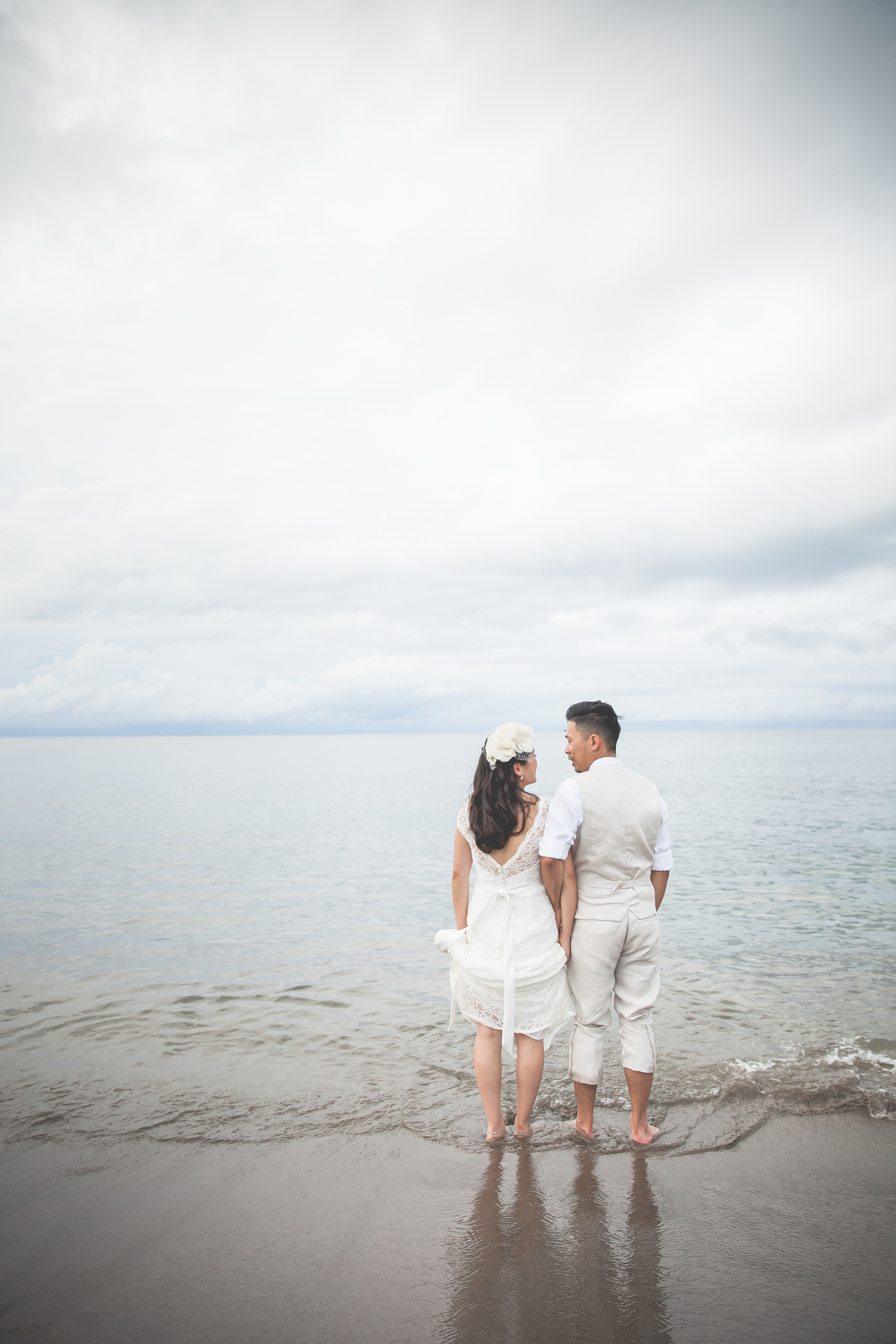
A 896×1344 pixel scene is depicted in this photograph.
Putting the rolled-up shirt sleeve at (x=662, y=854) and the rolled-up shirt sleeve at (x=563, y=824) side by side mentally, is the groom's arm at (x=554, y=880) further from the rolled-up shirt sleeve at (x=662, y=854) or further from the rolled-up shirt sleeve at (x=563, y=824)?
the rolled-up shirt sleeve at (x=662, y=854)

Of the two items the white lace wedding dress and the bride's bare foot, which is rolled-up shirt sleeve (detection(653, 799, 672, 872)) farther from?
the bride's bare foot

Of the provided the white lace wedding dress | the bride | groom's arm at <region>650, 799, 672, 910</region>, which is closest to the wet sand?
the bride

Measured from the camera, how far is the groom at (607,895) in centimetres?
436

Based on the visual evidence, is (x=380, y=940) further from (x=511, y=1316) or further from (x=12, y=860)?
(x=12, y=860)

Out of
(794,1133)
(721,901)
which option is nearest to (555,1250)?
(794,1133)

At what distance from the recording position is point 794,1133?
185 inches

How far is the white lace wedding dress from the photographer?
4488 mm

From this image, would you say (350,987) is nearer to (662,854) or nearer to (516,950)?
(516,950)

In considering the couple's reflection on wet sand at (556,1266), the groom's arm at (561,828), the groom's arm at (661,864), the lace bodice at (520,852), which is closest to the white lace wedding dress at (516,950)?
the lace bodice at (520,852)

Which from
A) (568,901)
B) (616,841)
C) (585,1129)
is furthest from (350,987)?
(616,841)

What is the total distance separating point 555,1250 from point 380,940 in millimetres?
8266

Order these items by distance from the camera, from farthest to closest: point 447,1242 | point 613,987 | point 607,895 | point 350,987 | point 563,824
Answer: point 350,987, point 613,987, point 607,895, point 563,824, point 447,1242

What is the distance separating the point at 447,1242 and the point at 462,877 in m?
1.90

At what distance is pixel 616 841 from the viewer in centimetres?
435
